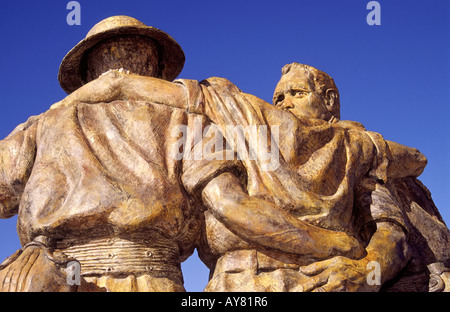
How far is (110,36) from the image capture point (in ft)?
20.6

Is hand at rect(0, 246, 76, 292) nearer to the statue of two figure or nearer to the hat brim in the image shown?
the statue of two figure

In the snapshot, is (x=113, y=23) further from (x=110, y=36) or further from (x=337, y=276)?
(x=337, y=276)

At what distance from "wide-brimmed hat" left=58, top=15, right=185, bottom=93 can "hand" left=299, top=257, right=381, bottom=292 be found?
100 inches

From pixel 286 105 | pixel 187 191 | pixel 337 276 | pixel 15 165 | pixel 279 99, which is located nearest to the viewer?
pixel 337 276

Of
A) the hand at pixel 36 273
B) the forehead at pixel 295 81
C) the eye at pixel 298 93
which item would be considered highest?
the forehead at pixel 295 81

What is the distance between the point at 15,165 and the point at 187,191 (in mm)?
1535

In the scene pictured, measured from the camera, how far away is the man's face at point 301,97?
6.55 metres

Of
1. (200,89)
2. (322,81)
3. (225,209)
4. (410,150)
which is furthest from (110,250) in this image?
(410,150)

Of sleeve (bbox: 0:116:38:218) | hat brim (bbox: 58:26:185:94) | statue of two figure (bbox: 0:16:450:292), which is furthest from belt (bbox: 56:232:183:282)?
hat brim (bbox: 58:26:185:94)

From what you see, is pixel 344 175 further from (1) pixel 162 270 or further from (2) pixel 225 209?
(1) pixel 162 270

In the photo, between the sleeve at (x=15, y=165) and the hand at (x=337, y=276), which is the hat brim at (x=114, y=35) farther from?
the hand at (x=337, y=276)

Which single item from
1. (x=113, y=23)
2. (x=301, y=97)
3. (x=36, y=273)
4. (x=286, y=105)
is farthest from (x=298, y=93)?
(x=36, y=273)

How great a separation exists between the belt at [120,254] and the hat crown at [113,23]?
201cm

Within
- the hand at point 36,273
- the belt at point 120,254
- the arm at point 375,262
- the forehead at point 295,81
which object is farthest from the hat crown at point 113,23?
the arm at point 375,262
